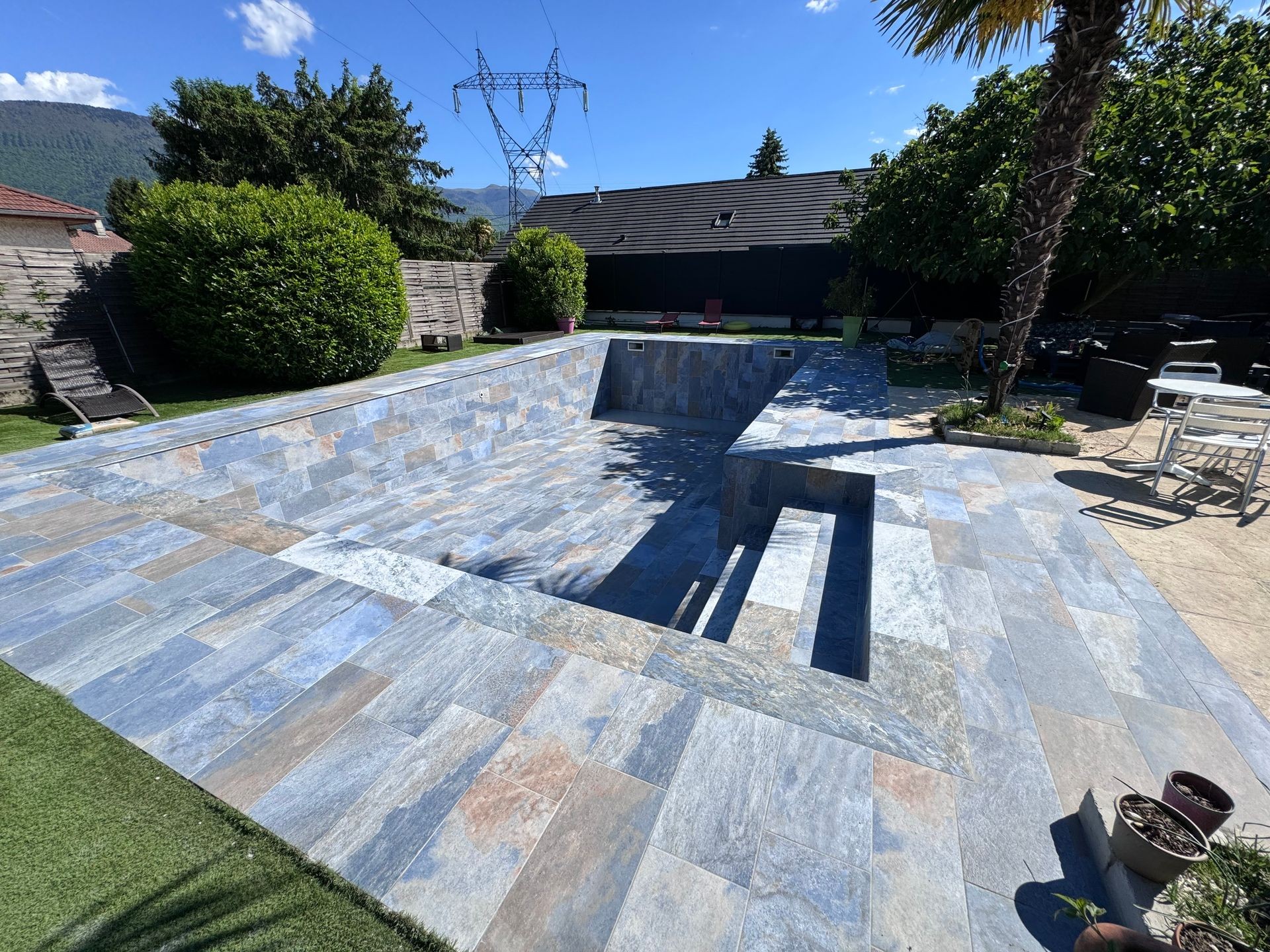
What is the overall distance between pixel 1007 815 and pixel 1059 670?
1119mm

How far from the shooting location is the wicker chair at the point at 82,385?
20.6ft

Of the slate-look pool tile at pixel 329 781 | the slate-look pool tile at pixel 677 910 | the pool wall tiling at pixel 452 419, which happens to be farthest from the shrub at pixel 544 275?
the slate-look pool tile at pixel 677 910

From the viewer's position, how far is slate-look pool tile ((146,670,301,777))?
194cm

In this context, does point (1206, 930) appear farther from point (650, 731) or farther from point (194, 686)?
point (194, 686)

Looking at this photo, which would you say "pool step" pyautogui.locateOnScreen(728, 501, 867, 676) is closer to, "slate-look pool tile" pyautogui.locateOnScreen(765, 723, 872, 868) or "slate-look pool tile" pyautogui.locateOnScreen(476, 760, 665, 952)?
"slate-look pool tile" pyautogui.locateOnScreen(765, 723, 872, 868)

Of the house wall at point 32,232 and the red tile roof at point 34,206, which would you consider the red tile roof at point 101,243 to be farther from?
the house wall at point 32,232

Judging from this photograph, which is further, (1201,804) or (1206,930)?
(1201,804)

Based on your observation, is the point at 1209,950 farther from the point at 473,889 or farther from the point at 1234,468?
the point at 1234,468

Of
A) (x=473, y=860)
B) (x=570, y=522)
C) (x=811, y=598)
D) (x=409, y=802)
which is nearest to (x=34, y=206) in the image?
(x=570, y=522)

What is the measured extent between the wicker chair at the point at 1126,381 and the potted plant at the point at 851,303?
531cm

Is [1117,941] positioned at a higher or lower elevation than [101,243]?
lower

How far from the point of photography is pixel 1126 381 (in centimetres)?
649

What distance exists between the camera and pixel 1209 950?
1.17 meters

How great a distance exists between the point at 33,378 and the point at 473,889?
10.5 metres
